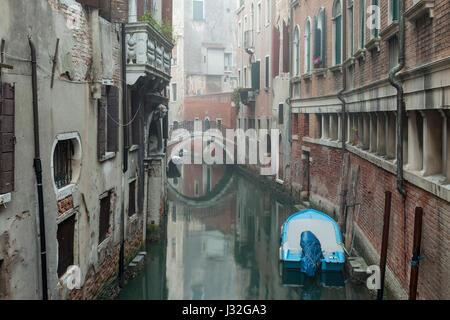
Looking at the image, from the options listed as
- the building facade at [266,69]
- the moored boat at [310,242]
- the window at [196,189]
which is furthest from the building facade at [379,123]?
the window at [196,189]

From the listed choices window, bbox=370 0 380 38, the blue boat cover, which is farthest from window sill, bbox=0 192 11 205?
window, bbox=370 0 380 38

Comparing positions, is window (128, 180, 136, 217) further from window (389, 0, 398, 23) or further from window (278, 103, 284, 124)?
window (278, 103, 284, 124)

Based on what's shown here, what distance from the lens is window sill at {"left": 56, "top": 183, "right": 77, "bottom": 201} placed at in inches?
240

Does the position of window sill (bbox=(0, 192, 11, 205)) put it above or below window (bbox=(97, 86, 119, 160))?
below

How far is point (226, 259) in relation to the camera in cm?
1105

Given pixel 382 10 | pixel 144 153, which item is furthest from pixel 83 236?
pixel 382 10

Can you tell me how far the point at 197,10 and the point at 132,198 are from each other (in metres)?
31.5

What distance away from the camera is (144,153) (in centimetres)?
1161

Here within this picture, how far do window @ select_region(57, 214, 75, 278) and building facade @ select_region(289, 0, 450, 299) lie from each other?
4214 millimetres

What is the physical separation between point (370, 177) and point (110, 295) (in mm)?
4893

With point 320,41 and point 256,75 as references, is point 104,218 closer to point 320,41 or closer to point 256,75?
point 320,41
